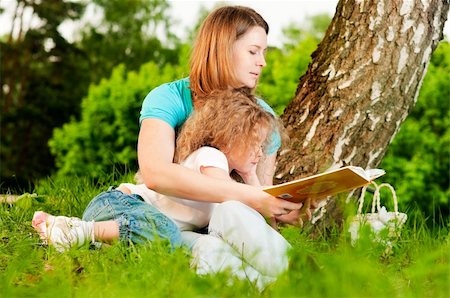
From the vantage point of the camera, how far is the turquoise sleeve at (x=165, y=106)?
3459 millimetres

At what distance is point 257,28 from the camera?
11.9 ft

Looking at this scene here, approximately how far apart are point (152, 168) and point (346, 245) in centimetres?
99

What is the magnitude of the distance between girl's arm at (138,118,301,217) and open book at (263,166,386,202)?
6cm

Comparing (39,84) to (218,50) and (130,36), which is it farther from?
(218,50)

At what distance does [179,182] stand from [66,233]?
50 centimetres

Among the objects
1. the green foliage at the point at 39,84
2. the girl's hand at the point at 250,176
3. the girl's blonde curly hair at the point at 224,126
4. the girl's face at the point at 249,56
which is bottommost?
the green foliage at the point at 39,84

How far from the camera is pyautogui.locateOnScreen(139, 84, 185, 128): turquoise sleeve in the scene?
3459 millimetres

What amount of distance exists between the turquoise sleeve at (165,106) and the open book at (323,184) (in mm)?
617

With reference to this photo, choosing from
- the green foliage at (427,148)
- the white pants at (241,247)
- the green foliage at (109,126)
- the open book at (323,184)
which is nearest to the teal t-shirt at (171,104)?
the open book at (323,184)

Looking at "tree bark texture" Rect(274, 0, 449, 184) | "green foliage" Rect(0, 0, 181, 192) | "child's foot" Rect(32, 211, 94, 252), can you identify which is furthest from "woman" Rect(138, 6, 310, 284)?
"green foliage" Rect(0, 0, 181, 192)

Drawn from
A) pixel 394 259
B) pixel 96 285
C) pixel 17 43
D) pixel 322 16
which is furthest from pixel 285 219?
pixel 322 16

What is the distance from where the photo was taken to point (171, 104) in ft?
11.5

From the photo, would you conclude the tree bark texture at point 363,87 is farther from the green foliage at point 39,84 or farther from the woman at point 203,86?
the green foliage at point 39,84

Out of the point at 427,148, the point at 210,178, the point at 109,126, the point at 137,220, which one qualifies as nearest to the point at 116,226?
the point at 137,220
